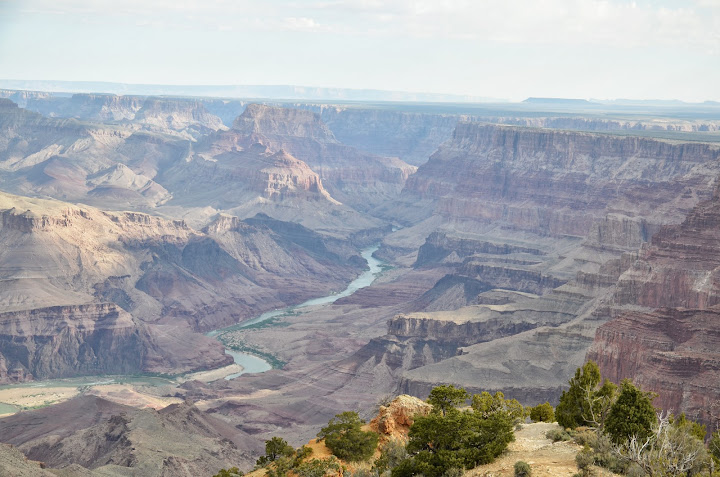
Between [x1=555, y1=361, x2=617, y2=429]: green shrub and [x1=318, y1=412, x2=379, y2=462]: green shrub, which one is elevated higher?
[x1=555, y1=361, x2=617, y2=429]: green shrub

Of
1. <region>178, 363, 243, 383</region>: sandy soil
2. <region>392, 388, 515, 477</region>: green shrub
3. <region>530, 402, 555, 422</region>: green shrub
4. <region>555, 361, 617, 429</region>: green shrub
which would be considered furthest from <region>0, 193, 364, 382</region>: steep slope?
<region>392, 388, 515, 477</region>: green shrub

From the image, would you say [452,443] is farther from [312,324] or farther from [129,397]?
[312,324]

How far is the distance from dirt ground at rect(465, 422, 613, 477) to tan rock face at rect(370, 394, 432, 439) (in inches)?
220

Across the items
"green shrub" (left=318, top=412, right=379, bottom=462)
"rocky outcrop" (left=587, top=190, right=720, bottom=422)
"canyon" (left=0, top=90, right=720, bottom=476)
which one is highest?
"green shrub" (left=318, top=412, right=379, bottom=462)

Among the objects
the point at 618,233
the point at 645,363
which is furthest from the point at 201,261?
the point at 645,363

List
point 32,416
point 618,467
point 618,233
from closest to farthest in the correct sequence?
point 618,467
point 32,416
point 618,233

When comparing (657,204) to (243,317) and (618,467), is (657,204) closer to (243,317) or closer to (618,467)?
(243,317)

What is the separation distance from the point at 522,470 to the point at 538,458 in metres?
3.25

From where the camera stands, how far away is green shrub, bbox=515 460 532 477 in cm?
3712

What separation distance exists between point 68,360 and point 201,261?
55335 millimetres

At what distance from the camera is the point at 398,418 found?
4956 cm

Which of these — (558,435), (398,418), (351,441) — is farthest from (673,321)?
(351,441)

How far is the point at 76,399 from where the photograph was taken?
109 metres

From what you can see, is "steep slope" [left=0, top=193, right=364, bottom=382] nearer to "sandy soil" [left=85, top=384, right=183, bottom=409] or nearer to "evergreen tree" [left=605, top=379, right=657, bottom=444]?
"sandy soil" [left=85, top=384, right=183, bottom=409]
